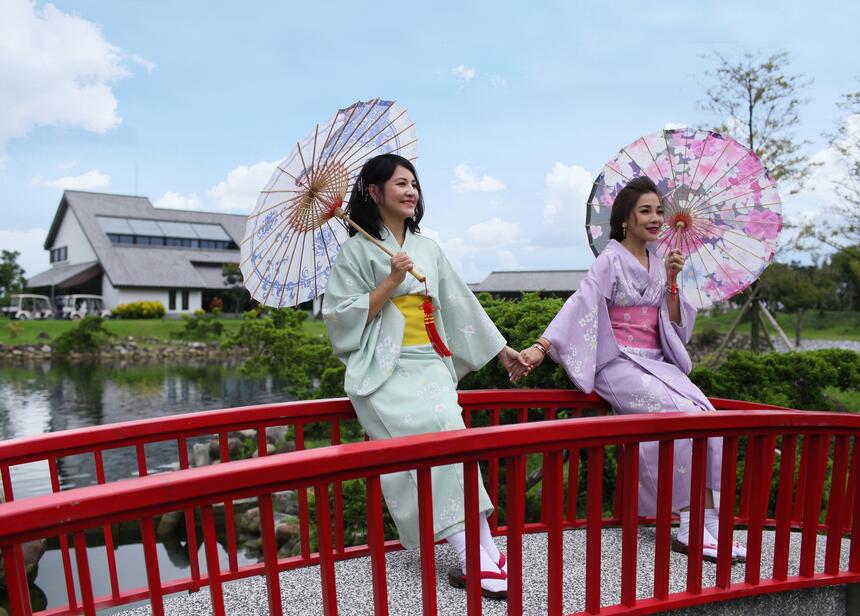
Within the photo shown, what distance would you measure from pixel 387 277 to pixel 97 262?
31.3 m

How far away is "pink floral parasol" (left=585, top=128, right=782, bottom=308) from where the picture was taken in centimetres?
300

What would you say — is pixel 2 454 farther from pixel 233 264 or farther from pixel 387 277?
pixel 233 264

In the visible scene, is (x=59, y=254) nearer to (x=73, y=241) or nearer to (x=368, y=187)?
(x=73, y=241)

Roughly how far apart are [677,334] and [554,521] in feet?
5.00

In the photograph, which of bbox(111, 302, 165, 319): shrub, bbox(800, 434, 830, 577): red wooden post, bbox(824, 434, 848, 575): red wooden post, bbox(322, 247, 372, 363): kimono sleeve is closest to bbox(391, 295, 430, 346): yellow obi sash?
bbox(322, 247, 372, 363): kimono sleeve

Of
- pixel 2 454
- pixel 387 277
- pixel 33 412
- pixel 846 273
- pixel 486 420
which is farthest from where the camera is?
pixel 846 273

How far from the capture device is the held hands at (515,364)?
271 centimetres

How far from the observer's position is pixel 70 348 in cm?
2183

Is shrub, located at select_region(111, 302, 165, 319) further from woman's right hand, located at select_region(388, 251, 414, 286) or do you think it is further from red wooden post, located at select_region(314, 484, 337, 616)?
red wooden post, located at select_region(314, 484, 337, 616)

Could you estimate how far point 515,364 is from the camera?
8.95ft

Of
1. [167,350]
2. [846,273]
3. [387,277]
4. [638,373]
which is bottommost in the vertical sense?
[167,350]

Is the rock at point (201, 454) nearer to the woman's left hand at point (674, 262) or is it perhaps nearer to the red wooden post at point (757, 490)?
→ the woman's left hand at point (674, 262)

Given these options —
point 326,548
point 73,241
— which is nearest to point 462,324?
point 326,548

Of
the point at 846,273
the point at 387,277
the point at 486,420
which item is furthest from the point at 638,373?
the point at 846,273
